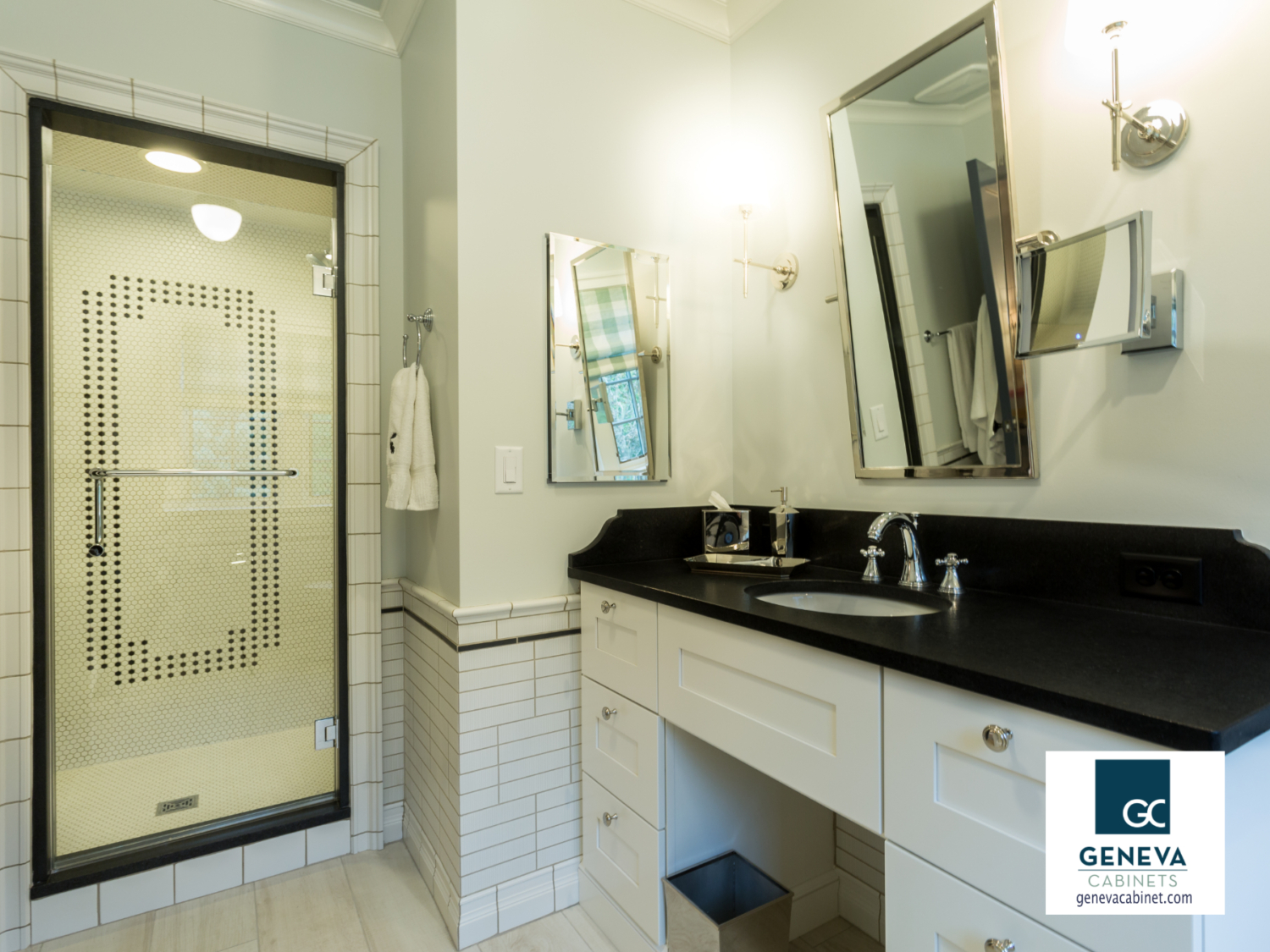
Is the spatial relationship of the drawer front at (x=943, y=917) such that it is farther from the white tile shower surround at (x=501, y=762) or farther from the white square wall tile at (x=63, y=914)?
the white square wall tile at (x=63, y=914)

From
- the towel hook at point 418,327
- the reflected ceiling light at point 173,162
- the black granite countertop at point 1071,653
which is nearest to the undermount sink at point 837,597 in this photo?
the black granite countertop at point 1071,653

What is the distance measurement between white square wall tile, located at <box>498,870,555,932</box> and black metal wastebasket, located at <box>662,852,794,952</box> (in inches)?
17.6

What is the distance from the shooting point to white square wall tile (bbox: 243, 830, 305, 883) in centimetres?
195

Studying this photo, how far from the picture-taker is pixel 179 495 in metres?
1.98

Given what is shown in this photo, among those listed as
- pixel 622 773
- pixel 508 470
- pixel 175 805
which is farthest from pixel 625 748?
pixel 175 805

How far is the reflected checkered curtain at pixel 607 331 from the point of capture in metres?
1.85

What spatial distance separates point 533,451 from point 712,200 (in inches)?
39.9

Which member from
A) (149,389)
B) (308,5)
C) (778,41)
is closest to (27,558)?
(149,389)

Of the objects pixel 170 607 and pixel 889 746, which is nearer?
pixel 889 746

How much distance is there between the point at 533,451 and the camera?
70.2 inches

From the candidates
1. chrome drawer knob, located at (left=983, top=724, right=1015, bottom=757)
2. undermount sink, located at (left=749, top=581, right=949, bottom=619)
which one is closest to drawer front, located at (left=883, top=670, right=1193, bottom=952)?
chrome drawer knob, located at (left=983, top=724, right=1015, bottom=757)

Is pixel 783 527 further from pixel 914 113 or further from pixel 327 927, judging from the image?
pixel 327 927

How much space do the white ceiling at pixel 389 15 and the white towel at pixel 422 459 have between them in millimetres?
1189

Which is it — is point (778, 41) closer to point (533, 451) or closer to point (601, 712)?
point (533, 451)
